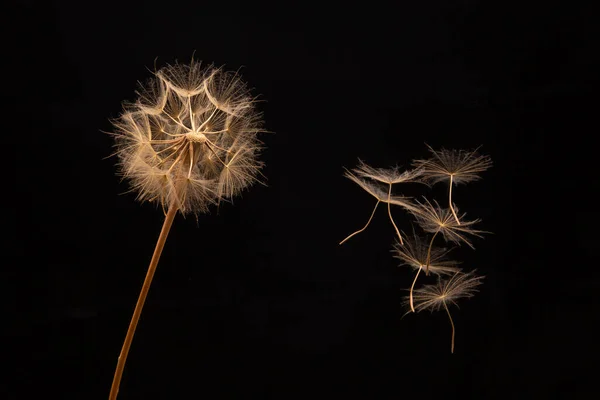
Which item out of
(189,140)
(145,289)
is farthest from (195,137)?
(145,289)

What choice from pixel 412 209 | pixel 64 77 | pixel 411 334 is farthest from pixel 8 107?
pixel 411 334

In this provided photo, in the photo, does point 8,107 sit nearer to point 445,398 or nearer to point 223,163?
point 223,163

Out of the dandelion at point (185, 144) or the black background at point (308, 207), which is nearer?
the dandelion at point (185, 144)

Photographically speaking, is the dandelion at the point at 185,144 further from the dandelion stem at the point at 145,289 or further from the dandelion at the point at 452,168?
the dandelion at the point at 452,168

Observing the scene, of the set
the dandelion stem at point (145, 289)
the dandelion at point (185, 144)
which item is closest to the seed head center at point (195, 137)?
the dandelion at point (185, 144)

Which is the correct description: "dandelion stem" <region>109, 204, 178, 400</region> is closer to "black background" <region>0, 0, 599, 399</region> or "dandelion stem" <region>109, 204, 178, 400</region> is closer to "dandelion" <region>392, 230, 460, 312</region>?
"black background" <region>0, 0, 599, 399</region>

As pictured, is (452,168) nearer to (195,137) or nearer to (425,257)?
(425,257)
